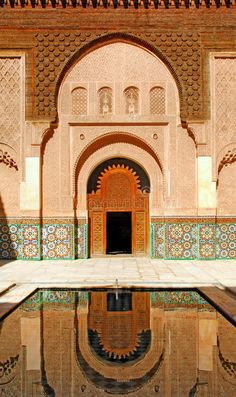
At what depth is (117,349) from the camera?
302 cm

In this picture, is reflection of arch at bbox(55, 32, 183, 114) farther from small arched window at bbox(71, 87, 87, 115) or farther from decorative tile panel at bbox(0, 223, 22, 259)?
decorative tile panel at bbox(0, 223, 22, 259)

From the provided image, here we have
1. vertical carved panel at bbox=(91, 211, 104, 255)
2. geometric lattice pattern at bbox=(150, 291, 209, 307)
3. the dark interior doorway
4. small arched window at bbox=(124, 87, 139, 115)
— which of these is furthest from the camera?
the dark interior doorway

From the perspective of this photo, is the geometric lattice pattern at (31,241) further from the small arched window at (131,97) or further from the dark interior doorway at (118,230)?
the dark interior doorway at (118,230)

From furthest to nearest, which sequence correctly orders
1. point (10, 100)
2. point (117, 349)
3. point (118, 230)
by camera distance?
point (118, 230)
point (10, 100)
point (117, 349)

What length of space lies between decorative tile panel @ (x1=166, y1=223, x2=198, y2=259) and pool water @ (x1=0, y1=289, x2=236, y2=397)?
3249mm

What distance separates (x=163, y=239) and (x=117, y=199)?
1006 millimetres

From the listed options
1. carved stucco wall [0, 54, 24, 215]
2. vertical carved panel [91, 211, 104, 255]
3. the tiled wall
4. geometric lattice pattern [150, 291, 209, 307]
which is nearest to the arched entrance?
vertical carved panel [91, 211, 104, 255]

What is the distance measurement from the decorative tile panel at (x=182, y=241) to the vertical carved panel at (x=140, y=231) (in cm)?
52

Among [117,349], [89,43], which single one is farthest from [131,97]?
[117,349]

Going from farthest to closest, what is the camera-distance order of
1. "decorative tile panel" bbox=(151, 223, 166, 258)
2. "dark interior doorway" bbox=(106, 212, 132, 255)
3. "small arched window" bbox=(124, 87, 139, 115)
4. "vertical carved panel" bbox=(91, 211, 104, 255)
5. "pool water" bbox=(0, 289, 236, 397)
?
"dark interior doorway" bbox=(106, 212, 132, 255), "vertical carved panel" bbox=(91, 211, 104, 255), "small arched window" bbox=(124, 87, 139, 115), "decorative tile panel" bbox=(151, 223, 166, 258), "pool water" bbox=(0, 289, 236, 397)

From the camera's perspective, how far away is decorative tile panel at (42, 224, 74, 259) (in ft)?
25.9

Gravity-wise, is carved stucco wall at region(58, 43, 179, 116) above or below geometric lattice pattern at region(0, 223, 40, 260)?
above

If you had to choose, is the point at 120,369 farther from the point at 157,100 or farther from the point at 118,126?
the point at 157,100

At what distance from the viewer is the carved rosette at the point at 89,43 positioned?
309 inches
